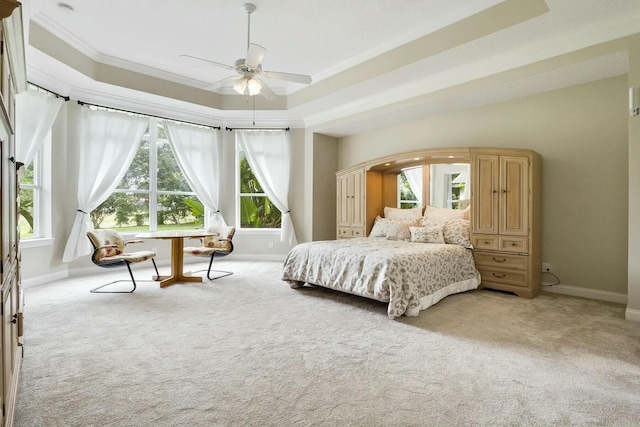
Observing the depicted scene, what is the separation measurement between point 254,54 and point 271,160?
3.33 m

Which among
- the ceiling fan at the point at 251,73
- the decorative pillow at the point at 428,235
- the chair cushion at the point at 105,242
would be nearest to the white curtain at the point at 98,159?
the chair cushion at the point at 105,242

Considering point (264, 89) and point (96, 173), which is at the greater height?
point (264, 89)

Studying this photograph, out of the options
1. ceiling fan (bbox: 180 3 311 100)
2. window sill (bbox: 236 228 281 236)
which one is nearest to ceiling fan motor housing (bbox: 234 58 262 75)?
ceiling fan (bbox: 180 3 311 100)

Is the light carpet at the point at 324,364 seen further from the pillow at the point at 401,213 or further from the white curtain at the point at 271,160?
the white curtain at the point at 271,160

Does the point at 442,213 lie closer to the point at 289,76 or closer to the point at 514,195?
the point at 514,195

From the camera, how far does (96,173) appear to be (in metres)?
5.11

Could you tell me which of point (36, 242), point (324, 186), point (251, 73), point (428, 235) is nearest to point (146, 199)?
point (36, 242)

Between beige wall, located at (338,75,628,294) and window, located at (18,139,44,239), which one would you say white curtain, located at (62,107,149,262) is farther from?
beige wall, located at (338,75,628,294)

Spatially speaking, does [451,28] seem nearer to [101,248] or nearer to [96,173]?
[101,248]

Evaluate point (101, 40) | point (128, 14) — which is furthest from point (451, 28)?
point (101, 40)

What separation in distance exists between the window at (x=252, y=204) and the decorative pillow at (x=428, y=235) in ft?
9.87

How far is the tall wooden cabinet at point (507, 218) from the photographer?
12.8ft

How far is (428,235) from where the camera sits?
4457 mm

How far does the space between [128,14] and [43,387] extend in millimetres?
3565
